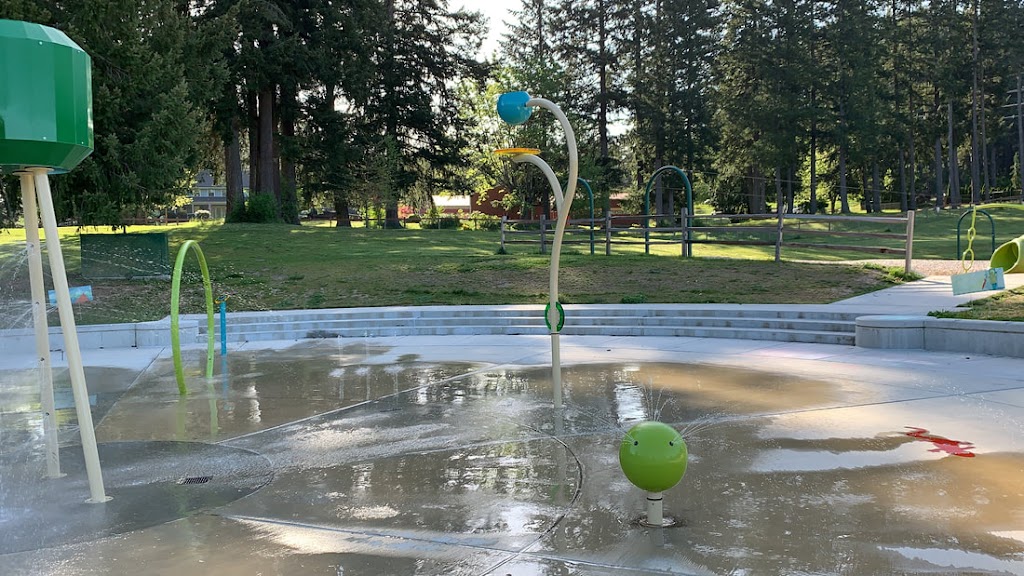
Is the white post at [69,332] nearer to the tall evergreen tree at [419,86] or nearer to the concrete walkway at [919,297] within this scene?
the concrete walkway at [919,297]

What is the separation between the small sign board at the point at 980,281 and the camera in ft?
30.7

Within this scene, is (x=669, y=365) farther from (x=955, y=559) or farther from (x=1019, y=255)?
(x=955, y=559)

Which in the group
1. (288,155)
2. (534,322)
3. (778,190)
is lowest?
(534,322)

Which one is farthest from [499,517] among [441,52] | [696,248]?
[441,52]

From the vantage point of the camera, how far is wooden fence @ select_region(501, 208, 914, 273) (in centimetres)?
1903

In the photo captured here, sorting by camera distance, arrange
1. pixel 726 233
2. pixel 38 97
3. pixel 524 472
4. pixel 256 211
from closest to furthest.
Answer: pixel 38 97
pixel 524 472
pixel 726 233
pixel 256 211

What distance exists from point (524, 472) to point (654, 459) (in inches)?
61.2

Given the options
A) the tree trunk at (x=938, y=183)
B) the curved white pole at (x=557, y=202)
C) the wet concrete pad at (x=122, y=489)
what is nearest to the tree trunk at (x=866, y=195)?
the tree trunk at (x=938, y=183)

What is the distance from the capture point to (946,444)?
6.31 meters

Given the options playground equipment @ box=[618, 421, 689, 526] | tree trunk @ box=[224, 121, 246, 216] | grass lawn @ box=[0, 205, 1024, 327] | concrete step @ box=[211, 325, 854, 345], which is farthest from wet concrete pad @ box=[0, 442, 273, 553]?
tree trunk @ box=[224, 121, 246, 216]

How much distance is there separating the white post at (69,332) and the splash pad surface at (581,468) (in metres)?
0.74

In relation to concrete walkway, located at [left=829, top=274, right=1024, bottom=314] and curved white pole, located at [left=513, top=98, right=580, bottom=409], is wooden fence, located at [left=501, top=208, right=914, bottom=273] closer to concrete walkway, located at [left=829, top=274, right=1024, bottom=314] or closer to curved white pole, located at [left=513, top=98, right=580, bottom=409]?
concrete walkway, located at [left=829, top=274, right=1024, bottom=314]

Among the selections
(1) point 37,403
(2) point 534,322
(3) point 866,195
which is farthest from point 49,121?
(3) point 866,195

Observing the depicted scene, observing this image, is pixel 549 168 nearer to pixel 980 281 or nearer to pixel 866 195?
pixel 980 281
